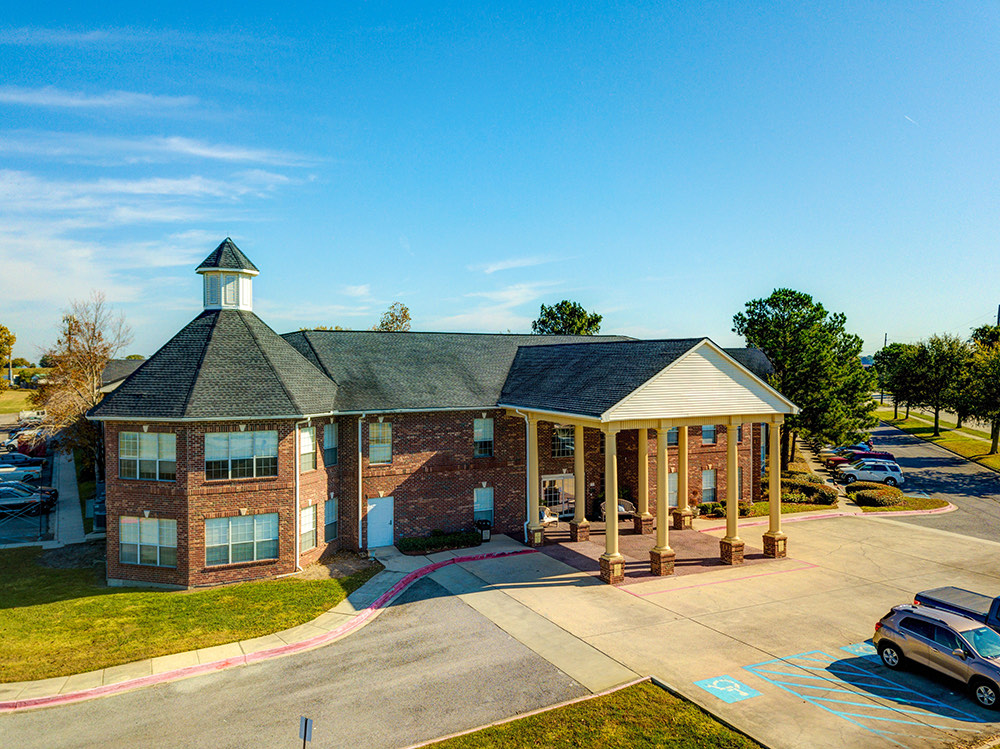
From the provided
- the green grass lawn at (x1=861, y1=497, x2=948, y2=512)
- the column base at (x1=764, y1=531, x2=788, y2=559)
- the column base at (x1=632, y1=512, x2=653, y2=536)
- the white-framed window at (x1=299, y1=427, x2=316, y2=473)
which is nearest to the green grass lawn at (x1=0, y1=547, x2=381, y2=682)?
the white-framed window at (x1=299, y1=427, x2=316, y2=473)

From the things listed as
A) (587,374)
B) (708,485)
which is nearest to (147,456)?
(587,374)

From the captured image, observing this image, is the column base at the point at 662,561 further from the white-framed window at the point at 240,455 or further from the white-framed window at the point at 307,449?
the white-framed window at the point at 240,455

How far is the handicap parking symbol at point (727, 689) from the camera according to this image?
1430 cm

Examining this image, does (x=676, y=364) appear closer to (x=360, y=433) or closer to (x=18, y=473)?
(x=360, y=433)

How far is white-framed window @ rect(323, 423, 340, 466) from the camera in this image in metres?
25.7

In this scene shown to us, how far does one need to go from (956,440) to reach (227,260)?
238 feet

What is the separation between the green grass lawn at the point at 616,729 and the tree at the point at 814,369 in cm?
3463

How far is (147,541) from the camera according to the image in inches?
873

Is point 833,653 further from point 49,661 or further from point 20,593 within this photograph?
point 20,593

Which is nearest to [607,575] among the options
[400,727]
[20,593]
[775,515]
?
[775,515]

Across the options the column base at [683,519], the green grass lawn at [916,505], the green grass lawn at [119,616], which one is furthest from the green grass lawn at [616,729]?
the green grass lawn at [916,505]

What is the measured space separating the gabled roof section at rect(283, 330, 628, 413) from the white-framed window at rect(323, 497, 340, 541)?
3981 mm

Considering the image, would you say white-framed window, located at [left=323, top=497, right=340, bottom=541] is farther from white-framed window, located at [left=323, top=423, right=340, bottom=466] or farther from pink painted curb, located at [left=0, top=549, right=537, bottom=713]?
pink painted curb, located at [left=0, top=549, right=537, bottom=713]

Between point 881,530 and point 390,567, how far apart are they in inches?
948
